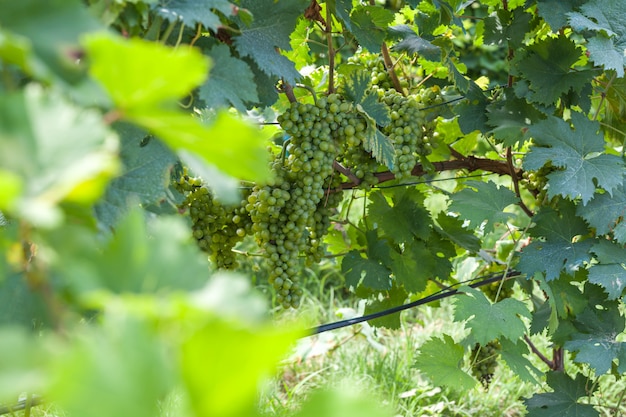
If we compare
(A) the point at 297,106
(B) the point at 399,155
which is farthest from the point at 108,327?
(B) the point at 399,155

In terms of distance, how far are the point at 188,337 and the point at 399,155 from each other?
3.65 ft

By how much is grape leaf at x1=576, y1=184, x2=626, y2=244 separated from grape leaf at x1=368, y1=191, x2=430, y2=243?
1.15 ft

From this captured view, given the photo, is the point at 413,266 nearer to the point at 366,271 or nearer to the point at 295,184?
the point at 366,271

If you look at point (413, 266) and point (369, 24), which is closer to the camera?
point (369, 24)

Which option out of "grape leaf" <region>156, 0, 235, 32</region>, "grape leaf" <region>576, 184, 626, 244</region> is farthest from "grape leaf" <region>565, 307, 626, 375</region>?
"grape leaf" <region>156, 0, 235, 32</region>

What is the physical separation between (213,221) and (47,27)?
94 centimetres

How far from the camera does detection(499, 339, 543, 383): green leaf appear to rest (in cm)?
138

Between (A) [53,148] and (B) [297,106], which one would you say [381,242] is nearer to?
(B) [297,106]

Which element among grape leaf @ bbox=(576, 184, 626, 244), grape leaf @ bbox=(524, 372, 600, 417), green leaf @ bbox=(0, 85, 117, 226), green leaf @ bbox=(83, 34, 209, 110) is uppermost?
green leaf @ bbox=(83, 34, 209, 110)

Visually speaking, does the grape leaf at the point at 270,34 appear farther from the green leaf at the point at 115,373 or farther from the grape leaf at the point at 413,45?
the green leaf at the point at 115,373

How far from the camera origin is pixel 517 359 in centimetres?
141

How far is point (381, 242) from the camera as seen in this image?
1.58 metres

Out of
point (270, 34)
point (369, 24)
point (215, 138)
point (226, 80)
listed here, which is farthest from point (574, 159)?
point (215, 138)

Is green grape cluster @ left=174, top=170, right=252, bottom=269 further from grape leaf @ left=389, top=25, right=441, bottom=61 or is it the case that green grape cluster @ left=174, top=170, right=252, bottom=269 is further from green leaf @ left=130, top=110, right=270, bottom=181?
green leaf @ left=130, top=110, right=270, bottom=181
